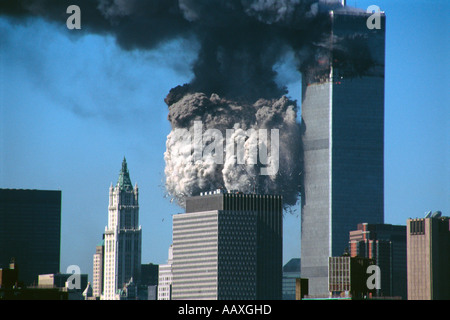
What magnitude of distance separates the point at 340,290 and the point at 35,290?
42483 millimetres

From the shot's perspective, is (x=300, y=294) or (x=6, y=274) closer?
(x=6, y=274)

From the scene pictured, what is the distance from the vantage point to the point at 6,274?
550 feet

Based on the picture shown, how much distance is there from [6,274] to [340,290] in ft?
146
